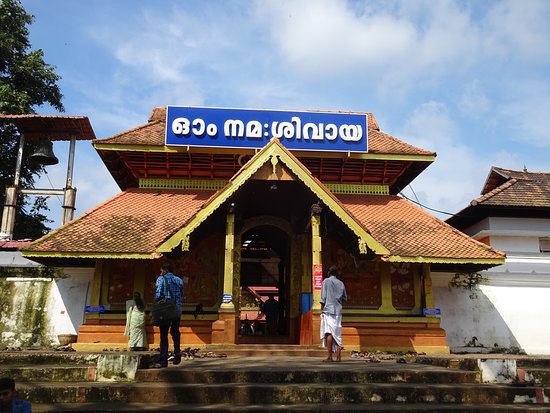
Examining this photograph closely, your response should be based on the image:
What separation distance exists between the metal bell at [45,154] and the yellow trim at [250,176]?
7219 mm


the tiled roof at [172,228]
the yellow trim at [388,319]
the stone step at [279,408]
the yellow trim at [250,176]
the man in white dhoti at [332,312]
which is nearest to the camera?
the stone step at [279,408]

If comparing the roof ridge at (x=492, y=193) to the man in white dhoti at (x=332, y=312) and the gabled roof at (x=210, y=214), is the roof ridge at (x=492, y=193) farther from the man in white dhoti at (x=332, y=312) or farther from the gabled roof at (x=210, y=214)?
the man in white dhoti at (x=332, y=312)

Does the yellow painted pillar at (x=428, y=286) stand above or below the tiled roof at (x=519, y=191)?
below

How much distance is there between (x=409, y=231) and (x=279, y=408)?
26.5 ft

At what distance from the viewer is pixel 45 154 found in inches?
597

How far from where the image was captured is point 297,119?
13625mm

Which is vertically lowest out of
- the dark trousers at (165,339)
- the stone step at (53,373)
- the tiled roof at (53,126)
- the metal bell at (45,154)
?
the stone step at (53,373)

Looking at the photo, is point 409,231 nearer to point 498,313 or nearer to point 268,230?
point 498,313

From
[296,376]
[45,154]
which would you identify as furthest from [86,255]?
[296,376]

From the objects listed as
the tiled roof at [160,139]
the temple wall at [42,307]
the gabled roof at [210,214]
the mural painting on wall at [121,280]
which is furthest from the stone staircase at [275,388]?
the tiled roof at [160,139]

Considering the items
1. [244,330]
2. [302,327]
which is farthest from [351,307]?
[244,330]

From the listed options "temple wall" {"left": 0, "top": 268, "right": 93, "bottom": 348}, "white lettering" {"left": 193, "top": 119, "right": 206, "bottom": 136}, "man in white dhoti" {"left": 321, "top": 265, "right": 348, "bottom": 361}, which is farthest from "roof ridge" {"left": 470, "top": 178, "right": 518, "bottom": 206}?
"temple wall" {"left": 0, "top": 268, "right": 93, "bottom": 348}

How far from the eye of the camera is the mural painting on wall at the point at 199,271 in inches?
470

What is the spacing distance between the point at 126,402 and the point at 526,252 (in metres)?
13.1
